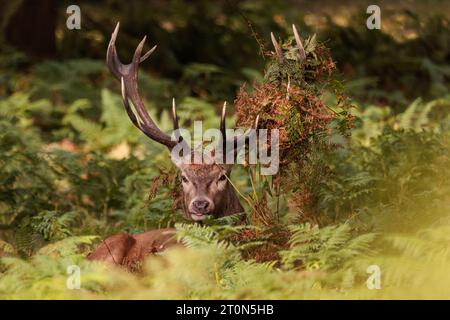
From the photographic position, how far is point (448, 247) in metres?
6.76

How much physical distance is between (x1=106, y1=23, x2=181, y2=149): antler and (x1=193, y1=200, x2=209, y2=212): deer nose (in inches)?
19.6

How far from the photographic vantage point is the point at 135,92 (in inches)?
346

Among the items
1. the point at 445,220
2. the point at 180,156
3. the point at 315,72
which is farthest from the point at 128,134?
the point at 445,220

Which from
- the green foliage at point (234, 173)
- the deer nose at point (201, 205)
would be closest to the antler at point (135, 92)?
the green foliage at point (234, 173)

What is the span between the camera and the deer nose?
8492mm

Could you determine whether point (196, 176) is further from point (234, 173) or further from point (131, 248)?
point (234, 173)

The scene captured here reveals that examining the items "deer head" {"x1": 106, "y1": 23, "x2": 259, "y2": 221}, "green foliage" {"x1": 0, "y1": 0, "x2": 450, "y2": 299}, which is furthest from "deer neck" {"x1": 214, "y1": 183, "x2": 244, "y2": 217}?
"green foliage" {"x1": 0, "y1": 0, "x2": 450, "y2": 299}

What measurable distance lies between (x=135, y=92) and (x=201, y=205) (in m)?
1.06

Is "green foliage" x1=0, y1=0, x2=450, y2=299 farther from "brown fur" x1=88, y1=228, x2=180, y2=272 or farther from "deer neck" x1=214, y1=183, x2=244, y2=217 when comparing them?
"brown fur" x1=88, y1=228, x2=180, y2=272

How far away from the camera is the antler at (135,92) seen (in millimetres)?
8539
